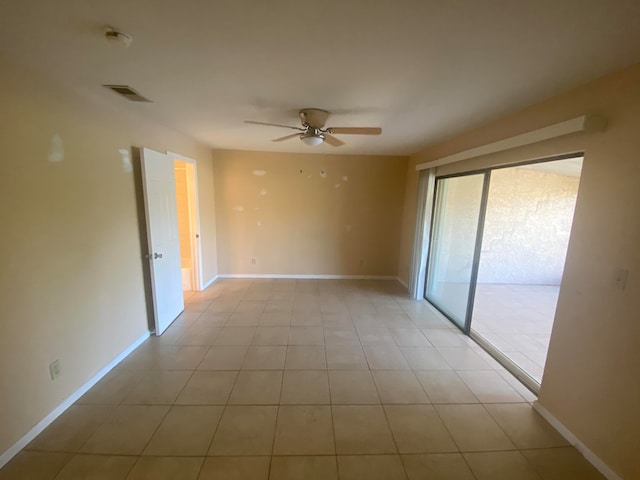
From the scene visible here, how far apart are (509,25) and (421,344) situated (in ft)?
9.11

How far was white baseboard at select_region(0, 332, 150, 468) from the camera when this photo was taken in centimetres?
157

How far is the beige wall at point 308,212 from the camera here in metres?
4.80

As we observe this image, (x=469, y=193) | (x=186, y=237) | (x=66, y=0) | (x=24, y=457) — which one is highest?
(x=66, y=0)

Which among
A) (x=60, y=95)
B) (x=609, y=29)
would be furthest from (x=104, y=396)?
(x=609, y=29)

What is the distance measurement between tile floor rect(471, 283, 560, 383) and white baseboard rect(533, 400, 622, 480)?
1.35 feet

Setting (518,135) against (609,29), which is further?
(518,135)

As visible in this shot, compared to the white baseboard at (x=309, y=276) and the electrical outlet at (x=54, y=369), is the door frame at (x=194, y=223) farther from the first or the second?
the electrical outlet at (x=54, y=369)

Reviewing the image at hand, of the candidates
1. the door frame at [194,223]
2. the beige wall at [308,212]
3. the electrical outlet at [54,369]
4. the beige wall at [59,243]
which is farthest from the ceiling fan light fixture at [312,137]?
the electrical outlet at [54,369]

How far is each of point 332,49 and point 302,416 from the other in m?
2.37

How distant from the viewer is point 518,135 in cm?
218

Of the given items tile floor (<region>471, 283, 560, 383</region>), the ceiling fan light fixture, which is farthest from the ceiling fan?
tile floor (<region>471, 283, 560, 383</region>)

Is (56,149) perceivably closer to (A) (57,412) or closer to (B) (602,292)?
(A) (57,412)

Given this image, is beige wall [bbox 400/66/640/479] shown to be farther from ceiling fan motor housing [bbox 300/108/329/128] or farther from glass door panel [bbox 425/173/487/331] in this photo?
ceiling fan motor housing [bbox 300/108/329/128]

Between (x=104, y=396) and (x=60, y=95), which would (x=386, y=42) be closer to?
(x=60, y=95)
